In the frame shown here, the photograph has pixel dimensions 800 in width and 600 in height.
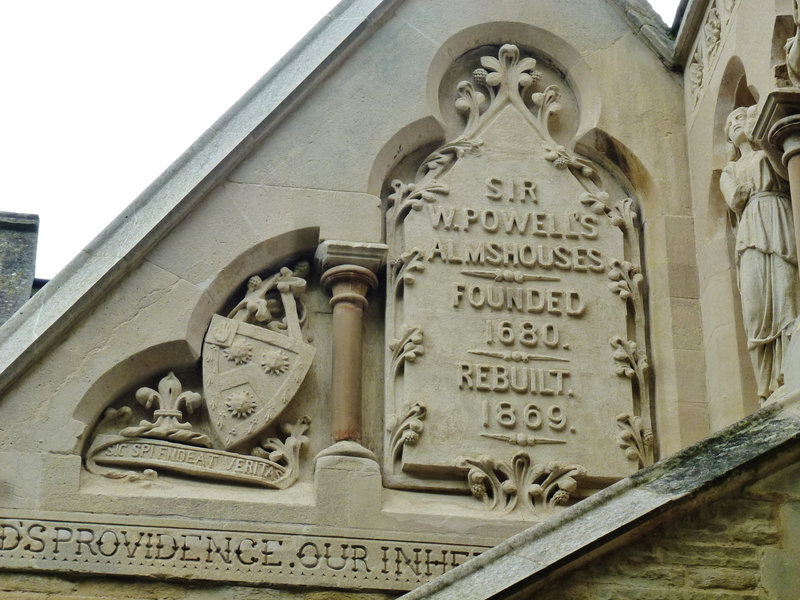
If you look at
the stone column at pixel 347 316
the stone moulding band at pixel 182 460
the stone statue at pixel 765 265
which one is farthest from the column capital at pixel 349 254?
the stone statue at pixel 765 265

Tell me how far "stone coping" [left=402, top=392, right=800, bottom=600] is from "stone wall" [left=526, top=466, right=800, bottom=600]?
0.28 feet

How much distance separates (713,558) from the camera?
6.22 m

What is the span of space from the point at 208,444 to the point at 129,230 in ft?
3.61

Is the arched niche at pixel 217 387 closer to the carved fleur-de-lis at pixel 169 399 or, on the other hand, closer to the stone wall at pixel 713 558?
the carved fleur-de-lis at pixel 169 399

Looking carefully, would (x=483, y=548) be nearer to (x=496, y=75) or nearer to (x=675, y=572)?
(x=675, y=572)

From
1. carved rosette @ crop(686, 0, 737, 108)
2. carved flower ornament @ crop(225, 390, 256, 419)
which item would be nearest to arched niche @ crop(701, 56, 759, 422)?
carved rosette @ crop(686, 0, 737, 108)

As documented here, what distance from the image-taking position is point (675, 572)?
621 centimetres

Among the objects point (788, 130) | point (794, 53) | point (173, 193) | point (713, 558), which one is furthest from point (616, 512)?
point (173, 193)

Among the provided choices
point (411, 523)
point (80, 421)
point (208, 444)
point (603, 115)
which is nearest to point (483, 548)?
point (411, 523)

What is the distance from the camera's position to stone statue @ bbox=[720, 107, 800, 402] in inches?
308

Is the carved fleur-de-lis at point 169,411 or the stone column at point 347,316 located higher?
the stone column at point 347,316

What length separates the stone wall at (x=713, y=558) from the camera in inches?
243

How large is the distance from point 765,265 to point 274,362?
225 centimetres

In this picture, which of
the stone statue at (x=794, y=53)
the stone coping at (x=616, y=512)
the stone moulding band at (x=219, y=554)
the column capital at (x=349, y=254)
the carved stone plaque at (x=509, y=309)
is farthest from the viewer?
the column capital at (x=349, y=254)
